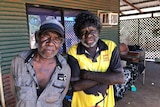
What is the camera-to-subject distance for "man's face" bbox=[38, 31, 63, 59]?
105cm

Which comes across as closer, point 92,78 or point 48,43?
point 48,43

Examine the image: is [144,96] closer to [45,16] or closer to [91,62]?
[45,16]

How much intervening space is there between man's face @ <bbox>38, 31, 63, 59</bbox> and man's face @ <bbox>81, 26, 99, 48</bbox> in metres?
0.22

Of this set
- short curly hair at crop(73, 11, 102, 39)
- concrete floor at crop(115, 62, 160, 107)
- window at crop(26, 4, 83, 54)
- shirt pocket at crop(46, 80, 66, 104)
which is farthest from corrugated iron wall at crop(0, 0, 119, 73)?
concrete floor at crop(115, 62, 160, 107)

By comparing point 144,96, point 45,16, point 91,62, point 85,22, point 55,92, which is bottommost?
point 144,96

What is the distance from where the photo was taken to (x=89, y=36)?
3.96ft

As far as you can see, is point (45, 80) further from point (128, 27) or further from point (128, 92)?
point (128, 27)

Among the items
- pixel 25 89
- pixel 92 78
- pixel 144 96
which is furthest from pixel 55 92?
pixel 144 96

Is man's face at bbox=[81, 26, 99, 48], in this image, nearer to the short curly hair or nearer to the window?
the short curly hair

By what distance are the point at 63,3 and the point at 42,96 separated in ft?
8.77

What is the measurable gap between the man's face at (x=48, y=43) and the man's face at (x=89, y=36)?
219 mm

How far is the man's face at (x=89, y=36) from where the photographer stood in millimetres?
1217

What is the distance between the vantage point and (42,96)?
40.1 inches

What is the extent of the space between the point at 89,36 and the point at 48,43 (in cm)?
31
